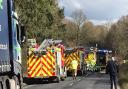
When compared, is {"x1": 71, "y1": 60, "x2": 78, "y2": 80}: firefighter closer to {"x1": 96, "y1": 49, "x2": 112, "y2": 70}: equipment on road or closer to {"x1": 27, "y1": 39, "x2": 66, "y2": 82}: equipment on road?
{"x1": 27, "y1": 39, "x2": 66, "y2": 82}: equipment on road

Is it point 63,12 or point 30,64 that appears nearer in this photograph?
point 30,64

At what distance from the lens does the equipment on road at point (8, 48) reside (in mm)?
15781

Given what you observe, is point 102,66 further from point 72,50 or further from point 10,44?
Result: point 10,44

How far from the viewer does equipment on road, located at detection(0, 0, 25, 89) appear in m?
15.8

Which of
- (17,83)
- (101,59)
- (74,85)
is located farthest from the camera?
(101,59)

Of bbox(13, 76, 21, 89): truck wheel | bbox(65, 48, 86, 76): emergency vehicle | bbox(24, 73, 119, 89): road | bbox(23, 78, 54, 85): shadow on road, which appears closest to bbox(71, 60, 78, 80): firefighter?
bbox(65, 48, 86, 76): emergency vehicle

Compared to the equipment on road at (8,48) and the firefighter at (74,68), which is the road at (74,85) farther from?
the equipment on road at (8,48)

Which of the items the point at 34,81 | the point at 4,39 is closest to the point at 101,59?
the point at 34,81

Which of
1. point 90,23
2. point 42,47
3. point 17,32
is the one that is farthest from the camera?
point 90,23

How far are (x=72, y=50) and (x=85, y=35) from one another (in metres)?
83.1

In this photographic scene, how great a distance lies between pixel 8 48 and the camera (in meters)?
16.5

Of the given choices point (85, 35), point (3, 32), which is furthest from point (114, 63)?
point (85, 35)

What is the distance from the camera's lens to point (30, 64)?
113ft

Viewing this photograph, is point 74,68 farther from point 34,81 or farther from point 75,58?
point 34,81
